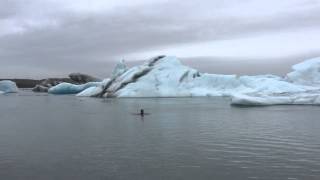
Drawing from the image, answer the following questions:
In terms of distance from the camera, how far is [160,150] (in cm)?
1356

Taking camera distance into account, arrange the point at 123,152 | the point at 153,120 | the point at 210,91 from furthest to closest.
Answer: the point at 210,91 → the point at 153,120 → the point at 123,152

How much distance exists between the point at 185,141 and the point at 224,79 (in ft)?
117

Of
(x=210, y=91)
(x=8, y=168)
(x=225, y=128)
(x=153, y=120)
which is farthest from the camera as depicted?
(x=210, y=91)

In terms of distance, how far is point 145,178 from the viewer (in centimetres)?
1005

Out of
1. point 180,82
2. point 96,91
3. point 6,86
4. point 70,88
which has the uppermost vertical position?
point 180,82

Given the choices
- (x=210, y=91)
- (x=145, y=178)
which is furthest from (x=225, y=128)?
(x=210, y=91)

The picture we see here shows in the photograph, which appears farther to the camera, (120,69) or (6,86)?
(6,86)

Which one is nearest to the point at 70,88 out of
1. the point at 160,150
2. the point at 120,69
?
the point at 120,69

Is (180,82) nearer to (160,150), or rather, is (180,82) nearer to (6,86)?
(160,150)

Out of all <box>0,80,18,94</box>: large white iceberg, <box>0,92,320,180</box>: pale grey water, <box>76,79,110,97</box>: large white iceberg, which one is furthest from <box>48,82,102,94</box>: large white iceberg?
<box>0,92,320,180</box>: pale grey water

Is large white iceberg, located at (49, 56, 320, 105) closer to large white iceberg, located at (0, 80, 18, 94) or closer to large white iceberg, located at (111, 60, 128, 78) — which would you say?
large white iceberg, located at (111, 60, 128, 78)

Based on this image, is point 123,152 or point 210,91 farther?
point 210,91

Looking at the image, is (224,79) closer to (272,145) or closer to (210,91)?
(210,91)

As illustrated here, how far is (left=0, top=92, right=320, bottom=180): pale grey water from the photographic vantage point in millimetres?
10575
